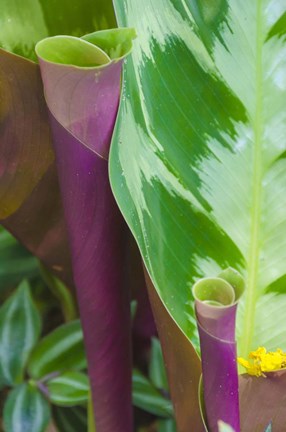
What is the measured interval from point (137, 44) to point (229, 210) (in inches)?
6.0

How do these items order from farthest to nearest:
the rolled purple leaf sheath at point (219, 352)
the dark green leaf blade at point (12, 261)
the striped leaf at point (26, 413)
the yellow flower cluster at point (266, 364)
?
the dark green leaf blade at point (12, 261)
the striped leaf at point (26, 413)
the yellow flower cluster at point (266, 364)
the rolled purple leaf sheath at point (219, 352)

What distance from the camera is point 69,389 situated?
63 cm

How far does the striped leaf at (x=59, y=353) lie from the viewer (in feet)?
2.10

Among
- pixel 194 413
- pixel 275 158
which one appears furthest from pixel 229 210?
pixel 194 413

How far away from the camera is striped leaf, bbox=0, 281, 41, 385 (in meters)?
0.64

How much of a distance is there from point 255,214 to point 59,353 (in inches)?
9.4

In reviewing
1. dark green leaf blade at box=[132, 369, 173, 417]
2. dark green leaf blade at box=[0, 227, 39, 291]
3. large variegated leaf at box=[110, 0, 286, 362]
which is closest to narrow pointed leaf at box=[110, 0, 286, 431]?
large variegated leaf at box=[110, 0, 286, 362]

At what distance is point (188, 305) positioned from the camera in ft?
1.74

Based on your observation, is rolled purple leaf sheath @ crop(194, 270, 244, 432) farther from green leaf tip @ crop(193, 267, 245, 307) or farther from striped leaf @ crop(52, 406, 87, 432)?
striped leaf @ crop(52, 406, 87, 432)

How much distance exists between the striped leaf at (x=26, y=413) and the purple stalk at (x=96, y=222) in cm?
6

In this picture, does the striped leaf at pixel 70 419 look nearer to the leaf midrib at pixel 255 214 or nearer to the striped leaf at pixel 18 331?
the striped leaf at pixel 18 331

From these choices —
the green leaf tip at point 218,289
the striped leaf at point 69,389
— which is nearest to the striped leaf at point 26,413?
the striped leaf at point 69,389

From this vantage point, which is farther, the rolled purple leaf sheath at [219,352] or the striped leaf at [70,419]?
the striped leaf at [70,419]

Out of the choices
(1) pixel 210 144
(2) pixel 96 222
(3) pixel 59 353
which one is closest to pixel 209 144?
(1) pixel 210 144
